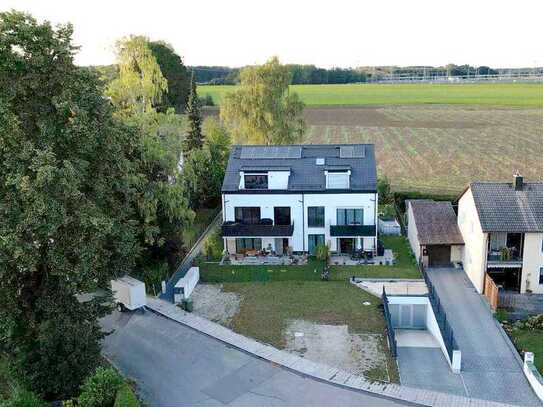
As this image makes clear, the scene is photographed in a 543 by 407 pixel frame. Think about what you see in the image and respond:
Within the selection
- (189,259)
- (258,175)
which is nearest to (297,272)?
(258,175)

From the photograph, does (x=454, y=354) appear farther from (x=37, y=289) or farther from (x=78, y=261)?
(x=37, y=289)

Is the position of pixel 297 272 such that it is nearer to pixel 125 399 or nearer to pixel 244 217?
pixel 244 217

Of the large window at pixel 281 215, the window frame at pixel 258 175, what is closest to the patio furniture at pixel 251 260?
the large window at pixel 281 215

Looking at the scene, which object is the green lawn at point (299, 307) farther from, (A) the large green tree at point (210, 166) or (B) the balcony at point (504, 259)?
(A) the large green tree at point (210, 166)

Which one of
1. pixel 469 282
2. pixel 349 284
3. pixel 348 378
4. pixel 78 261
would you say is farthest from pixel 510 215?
pixel 78 261

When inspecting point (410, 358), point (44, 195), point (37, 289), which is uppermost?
point (44, 195)

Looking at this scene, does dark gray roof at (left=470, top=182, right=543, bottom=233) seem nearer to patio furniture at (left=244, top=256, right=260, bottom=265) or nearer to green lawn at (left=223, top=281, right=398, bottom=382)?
green lawn at (left=223, top=281, right=398, bottom=382)
